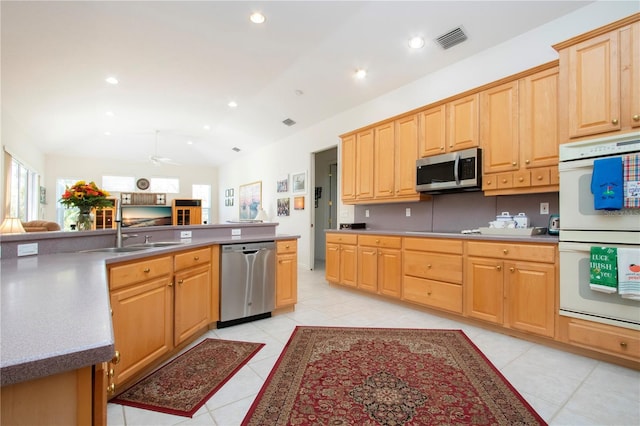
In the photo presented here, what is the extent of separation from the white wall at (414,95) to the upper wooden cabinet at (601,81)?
0.67 m

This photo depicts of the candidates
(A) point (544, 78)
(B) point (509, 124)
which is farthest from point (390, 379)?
(A) point (544, 78)

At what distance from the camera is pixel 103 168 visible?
948cm

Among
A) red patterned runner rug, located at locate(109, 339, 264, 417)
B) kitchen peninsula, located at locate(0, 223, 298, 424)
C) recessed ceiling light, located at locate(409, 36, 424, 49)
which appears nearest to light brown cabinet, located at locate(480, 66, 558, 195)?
recessed ceiling light, located at locate(409, 36, 424, 49)

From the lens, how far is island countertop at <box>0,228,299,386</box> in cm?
50

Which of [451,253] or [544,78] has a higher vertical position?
[544,78]

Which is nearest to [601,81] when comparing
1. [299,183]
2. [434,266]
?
[434,266]

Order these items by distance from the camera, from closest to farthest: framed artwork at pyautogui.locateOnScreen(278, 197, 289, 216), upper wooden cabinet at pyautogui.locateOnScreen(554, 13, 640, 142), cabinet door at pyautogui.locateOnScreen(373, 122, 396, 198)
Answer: upper wooden cabinet at pyautogui.locateOnScreen(554, 13, 640, 142) < cabinet door at pyautogui.locateOnScreen(373, 122, 396, 198) < framed artwork at pyautogui.locateOnScreen(278, 197, 289, 216)

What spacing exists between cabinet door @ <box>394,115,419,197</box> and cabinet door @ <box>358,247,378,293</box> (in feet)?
2.86

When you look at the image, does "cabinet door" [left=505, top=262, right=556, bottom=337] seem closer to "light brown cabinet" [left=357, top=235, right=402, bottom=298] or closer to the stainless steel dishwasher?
"light brown cabinet" [left=357, top=235, right=402, bottom=298]

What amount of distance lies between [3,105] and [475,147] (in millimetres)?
7061

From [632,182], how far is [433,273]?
176cm

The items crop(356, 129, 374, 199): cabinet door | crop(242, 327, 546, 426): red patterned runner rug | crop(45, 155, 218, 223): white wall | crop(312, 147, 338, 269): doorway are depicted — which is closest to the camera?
crop(242, 327, 546, 426): red patterned runner rug

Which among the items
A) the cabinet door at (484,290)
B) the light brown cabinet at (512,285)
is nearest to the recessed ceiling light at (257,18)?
the light brown cabinet at (512,285)

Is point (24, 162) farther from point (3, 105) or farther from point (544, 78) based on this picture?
point (544, 78)
